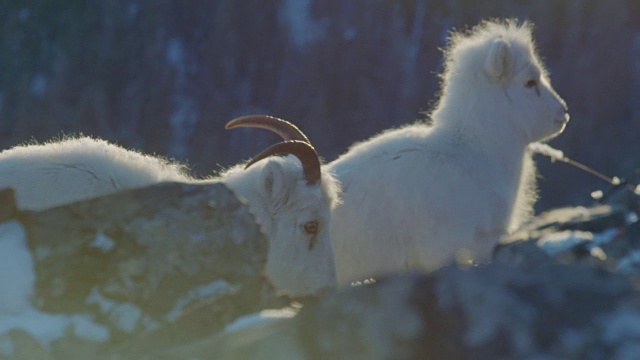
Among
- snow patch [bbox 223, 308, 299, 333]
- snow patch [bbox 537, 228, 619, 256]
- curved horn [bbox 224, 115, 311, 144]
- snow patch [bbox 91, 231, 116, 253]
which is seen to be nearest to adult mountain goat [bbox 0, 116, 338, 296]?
curved horn [bbox 224, 115, 311, 144]

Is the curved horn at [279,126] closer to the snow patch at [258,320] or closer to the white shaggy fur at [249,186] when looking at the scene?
the white shaggy fur at [249,186]

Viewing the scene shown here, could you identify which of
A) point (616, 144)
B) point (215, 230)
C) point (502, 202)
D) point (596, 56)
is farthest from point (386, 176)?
point (596, 56)

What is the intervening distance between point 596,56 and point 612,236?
2643 cm

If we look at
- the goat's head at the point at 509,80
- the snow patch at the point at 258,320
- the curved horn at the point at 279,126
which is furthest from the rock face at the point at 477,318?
the goat's head at the point at 509,80

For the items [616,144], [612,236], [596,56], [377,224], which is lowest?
[612,236]

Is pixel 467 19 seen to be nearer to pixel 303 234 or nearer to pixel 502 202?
pixel 502 202

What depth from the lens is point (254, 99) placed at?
31.3 m

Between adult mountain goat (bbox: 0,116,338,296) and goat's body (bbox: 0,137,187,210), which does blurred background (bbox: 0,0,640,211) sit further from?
goat's body (bbox: 0,137,187,210)

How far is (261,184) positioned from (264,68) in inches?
1007

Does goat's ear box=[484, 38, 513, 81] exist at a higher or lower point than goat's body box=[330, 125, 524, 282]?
higher

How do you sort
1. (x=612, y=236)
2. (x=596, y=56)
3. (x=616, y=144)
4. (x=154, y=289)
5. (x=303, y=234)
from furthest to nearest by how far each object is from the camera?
1. (x=596, y=56)
2. (x=616, y=144)
3. (x=303, y=234)
4. (x=154, y=289)
5. (x=612, y=236)

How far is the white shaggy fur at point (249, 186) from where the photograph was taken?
5.59m

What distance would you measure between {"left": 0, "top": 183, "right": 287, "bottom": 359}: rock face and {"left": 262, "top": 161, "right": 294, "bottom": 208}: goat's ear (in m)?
2.02

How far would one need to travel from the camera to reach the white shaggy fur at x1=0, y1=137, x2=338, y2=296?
5.59 meters
